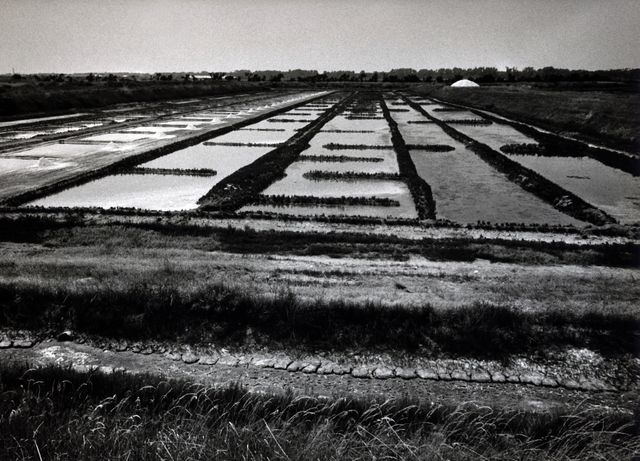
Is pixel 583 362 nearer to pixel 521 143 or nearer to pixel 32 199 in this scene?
pixel 32 199

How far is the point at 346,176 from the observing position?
Result: 40.2 feet

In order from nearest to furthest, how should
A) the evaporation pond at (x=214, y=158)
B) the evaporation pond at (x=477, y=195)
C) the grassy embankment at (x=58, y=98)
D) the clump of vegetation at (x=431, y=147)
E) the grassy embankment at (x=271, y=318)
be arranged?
1. the grassy embankment at (x=271, y=318)
2. the evaporation pond at (x=477, y=195)
3. the evaporation pond at (x=214, y=158)
4. the clump of vegetation at (x=431, y=147)
5. the grassy embankment at (x=58, y=98)

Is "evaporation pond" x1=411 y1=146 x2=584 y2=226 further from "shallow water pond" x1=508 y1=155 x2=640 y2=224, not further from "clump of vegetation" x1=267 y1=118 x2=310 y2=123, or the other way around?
"clump of vegetation" x1=267 y1=118 x2=310 y2=123

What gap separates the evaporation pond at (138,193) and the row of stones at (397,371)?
5.69m

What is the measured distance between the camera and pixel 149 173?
1252 centimetres

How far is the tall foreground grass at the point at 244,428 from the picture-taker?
8.17ft

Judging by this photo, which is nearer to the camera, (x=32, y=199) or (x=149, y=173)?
(x=32, y=199)

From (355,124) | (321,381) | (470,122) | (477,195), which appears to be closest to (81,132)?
(355,124)

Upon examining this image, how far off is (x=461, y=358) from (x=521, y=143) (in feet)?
53.4

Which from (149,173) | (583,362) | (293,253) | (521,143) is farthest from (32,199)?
(521,143)

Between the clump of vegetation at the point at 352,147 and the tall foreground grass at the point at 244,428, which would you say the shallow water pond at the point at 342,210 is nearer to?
the tall foreground grass at the point at 244,428

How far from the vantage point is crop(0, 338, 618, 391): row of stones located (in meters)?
4.02

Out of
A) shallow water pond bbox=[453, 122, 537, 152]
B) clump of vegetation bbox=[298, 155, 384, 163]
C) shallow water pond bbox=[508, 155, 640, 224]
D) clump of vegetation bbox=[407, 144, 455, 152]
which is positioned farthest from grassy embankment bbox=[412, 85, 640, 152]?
clump of vegetation bbox=[298, 155, 384, 163]

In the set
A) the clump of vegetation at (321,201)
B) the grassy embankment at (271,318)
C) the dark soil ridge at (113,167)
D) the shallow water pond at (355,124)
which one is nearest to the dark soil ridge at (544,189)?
the clump of vegetation at (321,201)
